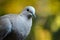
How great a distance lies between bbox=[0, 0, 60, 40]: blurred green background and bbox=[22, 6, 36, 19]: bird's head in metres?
0.11

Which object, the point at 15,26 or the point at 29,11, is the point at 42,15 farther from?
the point at 15,26

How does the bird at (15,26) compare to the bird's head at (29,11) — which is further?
the bird's head at (29,11)

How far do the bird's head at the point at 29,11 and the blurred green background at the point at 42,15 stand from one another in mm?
108

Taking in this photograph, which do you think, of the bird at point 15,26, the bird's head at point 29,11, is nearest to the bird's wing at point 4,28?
the bird at point 15,26

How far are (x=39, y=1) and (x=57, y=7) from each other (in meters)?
0.16

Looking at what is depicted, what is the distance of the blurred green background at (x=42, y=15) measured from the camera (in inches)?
66.9

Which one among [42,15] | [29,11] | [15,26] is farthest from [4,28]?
[42,15]

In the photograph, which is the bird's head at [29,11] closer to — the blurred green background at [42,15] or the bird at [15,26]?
the bird at [15,26]

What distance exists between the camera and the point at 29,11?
62.3 inches

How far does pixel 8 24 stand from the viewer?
4.68 ft

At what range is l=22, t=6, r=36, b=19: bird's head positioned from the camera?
61.0 inches

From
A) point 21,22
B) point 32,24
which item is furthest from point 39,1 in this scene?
point 21,22

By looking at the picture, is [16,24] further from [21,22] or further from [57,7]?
[57,7]

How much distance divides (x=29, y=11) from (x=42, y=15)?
0.17m
